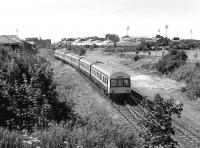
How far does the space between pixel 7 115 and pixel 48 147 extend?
5.23 meters

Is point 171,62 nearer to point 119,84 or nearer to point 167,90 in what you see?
point 167,90

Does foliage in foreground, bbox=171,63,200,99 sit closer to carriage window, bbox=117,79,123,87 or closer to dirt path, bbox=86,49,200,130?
dirt path, bbox=86,49,200,130

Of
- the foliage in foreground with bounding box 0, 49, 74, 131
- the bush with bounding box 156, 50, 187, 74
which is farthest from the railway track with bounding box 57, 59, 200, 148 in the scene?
the bush with bounding box 156, 50, 187, 74

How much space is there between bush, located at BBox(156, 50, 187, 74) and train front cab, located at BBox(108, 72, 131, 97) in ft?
60.3

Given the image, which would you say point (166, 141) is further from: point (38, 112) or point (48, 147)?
point (38, 112)

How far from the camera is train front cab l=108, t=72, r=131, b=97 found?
2386 centimetres

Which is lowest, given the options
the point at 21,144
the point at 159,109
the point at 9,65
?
the point at 21,144

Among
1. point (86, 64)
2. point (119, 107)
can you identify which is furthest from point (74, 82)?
point (119, 107)

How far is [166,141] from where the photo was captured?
37.7ft

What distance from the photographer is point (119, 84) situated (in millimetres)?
24078

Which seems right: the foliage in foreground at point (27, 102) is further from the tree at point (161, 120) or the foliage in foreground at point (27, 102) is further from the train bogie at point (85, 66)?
the train bogie at point (85, 66)

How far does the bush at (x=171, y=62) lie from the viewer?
135 feet

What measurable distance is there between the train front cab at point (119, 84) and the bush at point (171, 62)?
18.4 meters

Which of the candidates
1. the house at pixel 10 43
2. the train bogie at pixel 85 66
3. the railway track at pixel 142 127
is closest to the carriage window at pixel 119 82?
the railway track at pixel 142 127
